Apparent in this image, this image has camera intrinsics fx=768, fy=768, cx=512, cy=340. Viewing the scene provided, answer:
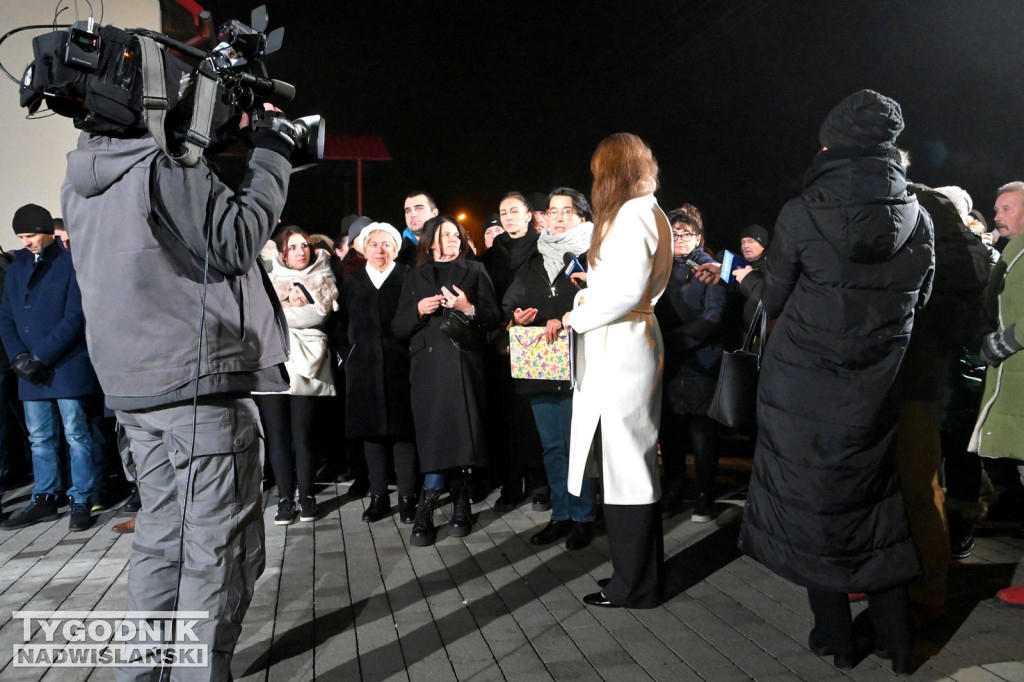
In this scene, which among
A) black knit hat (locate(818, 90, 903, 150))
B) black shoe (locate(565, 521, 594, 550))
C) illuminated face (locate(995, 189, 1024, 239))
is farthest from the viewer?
black shoe (locate(565, 521, 594, 550))

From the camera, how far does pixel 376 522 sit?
507 centimetres

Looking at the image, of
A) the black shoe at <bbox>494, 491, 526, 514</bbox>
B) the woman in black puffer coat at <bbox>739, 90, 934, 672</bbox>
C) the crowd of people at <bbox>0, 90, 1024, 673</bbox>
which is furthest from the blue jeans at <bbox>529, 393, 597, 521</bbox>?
the woman in black puffer coat at <bbox>739, 90, 934, 672</bbox>

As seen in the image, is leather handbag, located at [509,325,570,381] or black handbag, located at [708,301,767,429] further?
leather handbag, located at [509,325,570,381]

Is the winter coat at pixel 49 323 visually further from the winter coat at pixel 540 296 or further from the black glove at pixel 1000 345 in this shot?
the black glove at pixel 1000 345

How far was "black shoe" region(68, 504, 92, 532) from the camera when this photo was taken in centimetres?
504

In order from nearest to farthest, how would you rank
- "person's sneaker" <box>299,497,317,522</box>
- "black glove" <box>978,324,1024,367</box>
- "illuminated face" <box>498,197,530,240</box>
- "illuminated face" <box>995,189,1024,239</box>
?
1. "black glove" <box>978,324,1024,367</box>
2. "illuminated face" <box>995,189,1024,239</box>
3. "person's sneaker" <box>299,497,317,522</box>
4. "illuminated face" <box>498,197,530,240</box>

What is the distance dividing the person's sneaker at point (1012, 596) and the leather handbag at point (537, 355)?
2.35m

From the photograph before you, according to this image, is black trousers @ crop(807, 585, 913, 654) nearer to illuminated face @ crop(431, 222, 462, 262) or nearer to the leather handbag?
the leather handbag

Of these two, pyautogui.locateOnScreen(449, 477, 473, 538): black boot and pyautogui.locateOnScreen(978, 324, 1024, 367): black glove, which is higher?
pyautogui.locateOnScreen(978, 324, 1024, 367): black glove

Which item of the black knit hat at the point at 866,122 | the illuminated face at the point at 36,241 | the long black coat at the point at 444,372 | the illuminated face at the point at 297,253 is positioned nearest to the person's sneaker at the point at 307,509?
the long black coat at the point at 444,372

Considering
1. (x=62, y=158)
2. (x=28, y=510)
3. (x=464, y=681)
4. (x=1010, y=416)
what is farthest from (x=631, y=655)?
(x=62, y=158)

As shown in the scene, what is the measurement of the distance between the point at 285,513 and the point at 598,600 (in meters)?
2.41

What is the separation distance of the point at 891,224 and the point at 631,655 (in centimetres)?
194

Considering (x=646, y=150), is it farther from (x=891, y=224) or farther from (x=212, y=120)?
(x=212, y=120)
